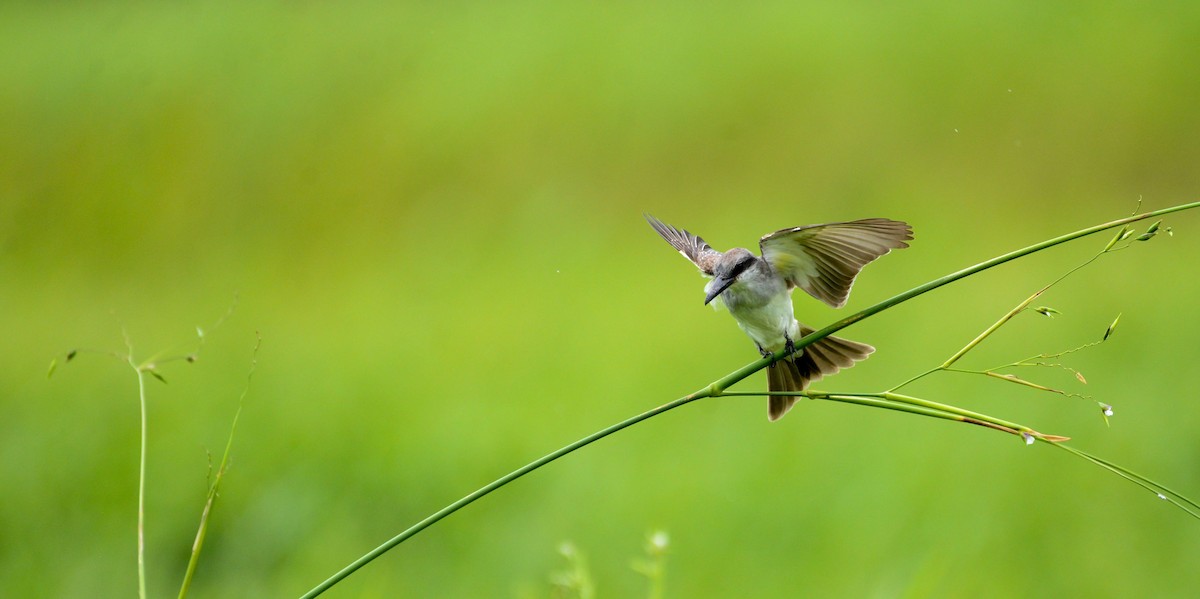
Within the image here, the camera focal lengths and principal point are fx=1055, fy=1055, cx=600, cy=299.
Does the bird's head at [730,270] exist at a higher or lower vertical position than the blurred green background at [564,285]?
lower

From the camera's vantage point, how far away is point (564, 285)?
277 inches

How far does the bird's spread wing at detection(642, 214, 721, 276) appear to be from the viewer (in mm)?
2721

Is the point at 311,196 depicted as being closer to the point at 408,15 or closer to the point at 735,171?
the point at 408,15

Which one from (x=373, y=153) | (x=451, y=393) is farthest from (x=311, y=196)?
(x=451, y=393)

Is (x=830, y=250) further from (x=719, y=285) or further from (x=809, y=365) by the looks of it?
(x=809, y=365)

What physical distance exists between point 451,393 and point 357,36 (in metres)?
4.36

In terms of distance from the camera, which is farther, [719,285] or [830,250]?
[719,285]

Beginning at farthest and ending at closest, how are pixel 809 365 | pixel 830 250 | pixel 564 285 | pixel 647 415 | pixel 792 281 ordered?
pixel 564 285 → pixel 809 365 → pixel 792 281 → pixel 830 250 → pixel 647 415

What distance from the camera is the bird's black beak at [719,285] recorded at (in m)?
2.39

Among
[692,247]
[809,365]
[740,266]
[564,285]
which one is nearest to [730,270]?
[740,266]

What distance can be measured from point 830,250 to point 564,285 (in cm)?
495

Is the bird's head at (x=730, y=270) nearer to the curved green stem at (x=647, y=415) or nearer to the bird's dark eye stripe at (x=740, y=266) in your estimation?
the bird's dark eye stripe at (x=740, y=266)

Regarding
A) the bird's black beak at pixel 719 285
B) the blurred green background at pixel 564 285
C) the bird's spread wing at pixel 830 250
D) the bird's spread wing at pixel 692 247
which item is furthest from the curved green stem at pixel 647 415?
the blurred green background at pixel 564 285

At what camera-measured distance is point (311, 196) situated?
8383 mm
